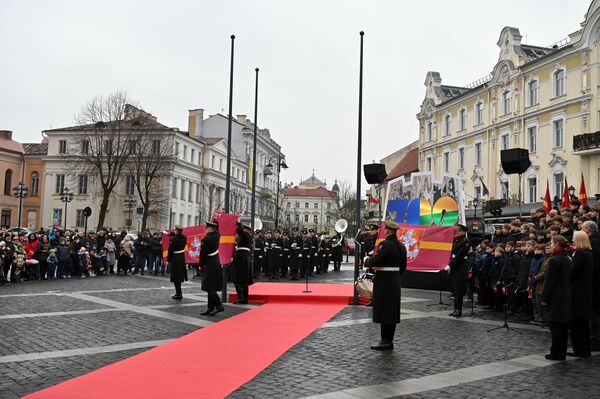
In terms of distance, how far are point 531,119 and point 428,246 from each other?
107 ft

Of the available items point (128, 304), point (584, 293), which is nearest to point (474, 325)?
point (584, 293)

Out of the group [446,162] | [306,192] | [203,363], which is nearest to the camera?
[203,363]

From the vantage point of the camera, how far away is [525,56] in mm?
44500

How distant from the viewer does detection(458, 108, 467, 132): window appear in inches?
2104

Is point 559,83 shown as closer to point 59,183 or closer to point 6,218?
point 59,183

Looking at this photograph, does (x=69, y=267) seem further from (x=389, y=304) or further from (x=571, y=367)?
(x=571, y=367)

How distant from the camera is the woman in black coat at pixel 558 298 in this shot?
27.8ft

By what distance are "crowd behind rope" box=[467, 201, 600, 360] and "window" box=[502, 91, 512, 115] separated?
33.4 metres

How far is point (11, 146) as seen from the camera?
A: 71188 millimetres

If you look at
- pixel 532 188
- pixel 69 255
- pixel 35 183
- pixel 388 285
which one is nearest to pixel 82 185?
pixel 35 183

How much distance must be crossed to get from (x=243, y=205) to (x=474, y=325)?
70.4 metres

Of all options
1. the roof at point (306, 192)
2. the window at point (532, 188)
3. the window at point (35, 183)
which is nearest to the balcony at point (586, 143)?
the window at point (532, 188)

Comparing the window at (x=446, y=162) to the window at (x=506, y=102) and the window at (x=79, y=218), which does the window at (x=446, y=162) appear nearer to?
the window at (x=506, y=102)

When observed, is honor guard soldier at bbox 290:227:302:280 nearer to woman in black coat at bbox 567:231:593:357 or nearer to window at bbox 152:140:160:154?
woman in black coat at bbox 567:231:593:357
